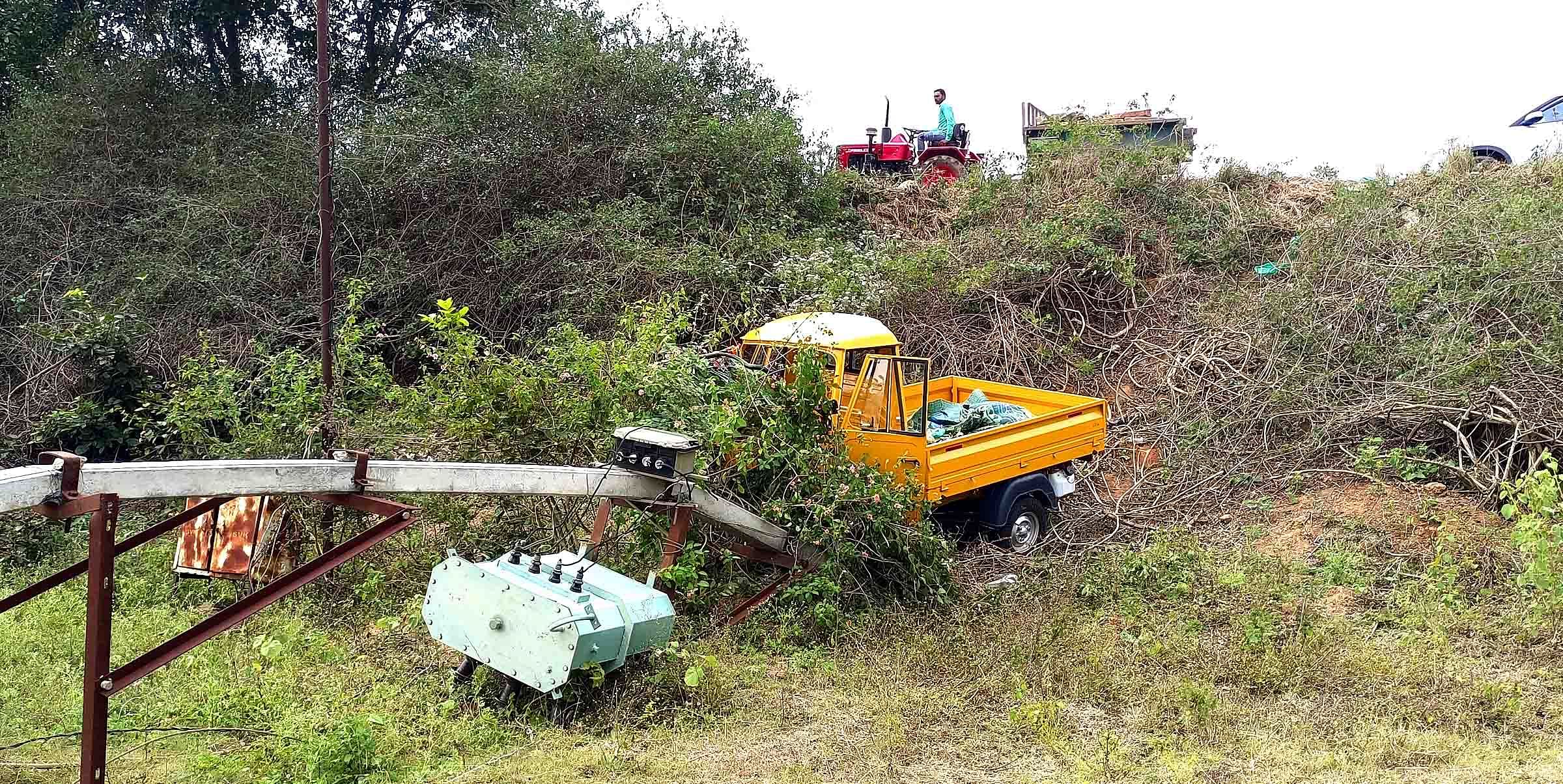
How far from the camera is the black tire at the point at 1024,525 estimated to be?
8.83 m

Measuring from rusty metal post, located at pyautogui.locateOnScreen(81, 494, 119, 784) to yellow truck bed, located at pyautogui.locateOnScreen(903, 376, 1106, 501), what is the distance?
5.13 m

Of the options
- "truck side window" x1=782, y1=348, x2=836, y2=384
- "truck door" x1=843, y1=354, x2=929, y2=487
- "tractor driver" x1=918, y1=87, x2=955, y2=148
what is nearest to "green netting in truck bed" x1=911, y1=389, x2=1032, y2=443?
"truck door" x1=843, y1=354, x2=929, y2=487

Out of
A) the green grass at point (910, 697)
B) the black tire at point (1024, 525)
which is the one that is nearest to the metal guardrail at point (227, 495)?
the green grass at point (910, 697)

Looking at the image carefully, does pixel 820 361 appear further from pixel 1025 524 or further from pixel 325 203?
pixel 325 203

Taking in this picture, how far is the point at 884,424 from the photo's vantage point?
7992 millimetres

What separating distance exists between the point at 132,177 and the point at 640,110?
766 centimetres

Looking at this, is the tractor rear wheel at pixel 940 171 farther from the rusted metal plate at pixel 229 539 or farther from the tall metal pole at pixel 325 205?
the rusted metal plate at pixel 229 539

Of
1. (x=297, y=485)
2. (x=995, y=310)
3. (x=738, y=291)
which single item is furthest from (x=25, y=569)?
(x=995, y=310)

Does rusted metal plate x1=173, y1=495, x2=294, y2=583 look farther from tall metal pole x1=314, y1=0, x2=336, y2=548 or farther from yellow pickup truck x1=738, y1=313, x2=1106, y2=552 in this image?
yellow pickup truck x1=738, y1=313, x2=1106, y2=552

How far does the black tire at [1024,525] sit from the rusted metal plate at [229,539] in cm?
530

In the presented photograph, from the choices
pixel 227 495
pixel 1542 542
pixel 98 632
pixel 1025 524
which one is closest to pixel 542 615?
pixel 227 495

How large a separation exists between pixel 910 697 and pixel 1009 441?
10.7 ft

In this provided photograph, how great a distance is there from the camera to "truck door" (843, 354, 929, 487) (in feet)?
25.6

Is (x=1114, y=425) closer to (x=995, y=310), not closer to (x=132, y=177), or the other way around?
(x=995, y=310)
